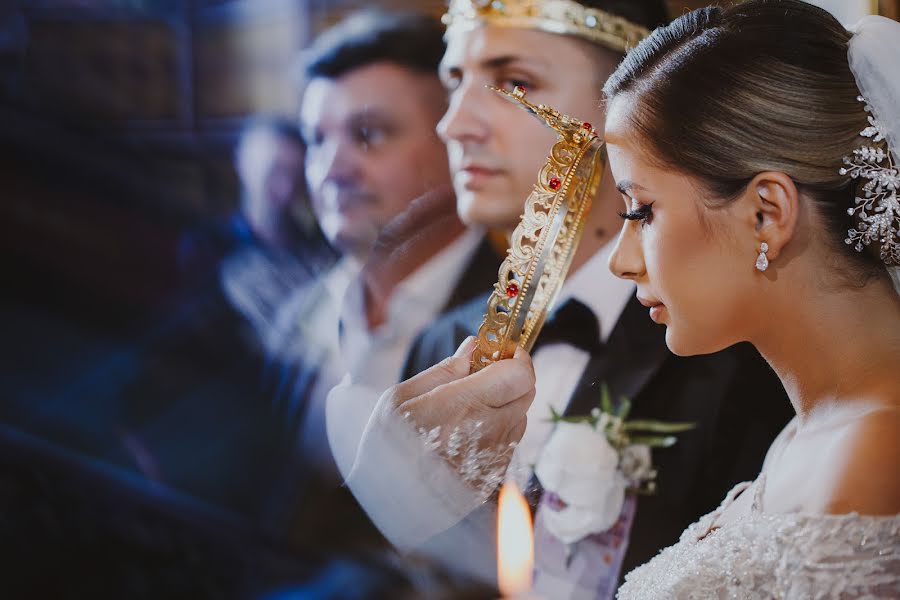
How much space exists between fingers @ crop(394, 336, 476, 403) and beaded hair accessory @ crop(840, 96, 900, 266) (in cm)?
45

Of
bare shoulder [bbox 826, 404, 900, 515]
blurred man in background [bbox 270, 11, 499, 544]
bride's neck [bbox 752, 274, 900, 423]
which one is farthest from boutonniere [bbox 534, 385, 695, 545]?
bare shoulder [bbox 826, 404, 900, 515]

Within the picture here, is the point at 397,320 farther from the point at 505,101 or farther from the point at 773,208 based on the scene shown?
the point at 773,208

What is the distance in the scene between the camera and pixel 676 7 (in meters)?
1.42

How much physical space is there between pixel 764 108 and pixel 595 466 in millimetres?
622

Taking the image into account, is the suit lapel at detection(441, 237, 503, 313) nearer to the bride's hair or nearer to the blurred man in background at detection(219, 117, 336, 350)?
the blurred man in background at detection(219, 117, 336, 350)

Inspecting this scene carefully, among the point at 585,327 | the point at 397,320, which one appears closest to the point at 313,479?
the point at 397,320

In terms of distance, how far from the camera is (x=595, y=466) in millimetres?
1311

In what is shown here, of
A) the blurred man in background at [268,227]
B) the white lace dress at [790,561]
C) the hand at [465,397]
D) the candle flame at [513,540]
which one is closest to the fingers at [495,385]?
the hand at [465,397]

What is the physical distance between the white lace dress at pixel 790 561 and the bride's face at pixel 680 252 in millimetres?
214

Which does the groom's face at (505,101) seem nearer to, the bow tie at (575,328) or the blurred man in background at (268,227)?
the bow tie at (575,328)

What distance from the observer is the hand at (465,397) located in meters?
0.96

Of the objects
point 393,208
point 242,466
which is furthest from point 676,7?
point 242,466

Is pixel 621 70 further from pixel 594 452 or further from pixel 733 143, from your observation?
pixel 594 452

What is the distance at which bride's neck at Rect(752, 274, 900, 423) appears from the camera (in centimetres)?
94
